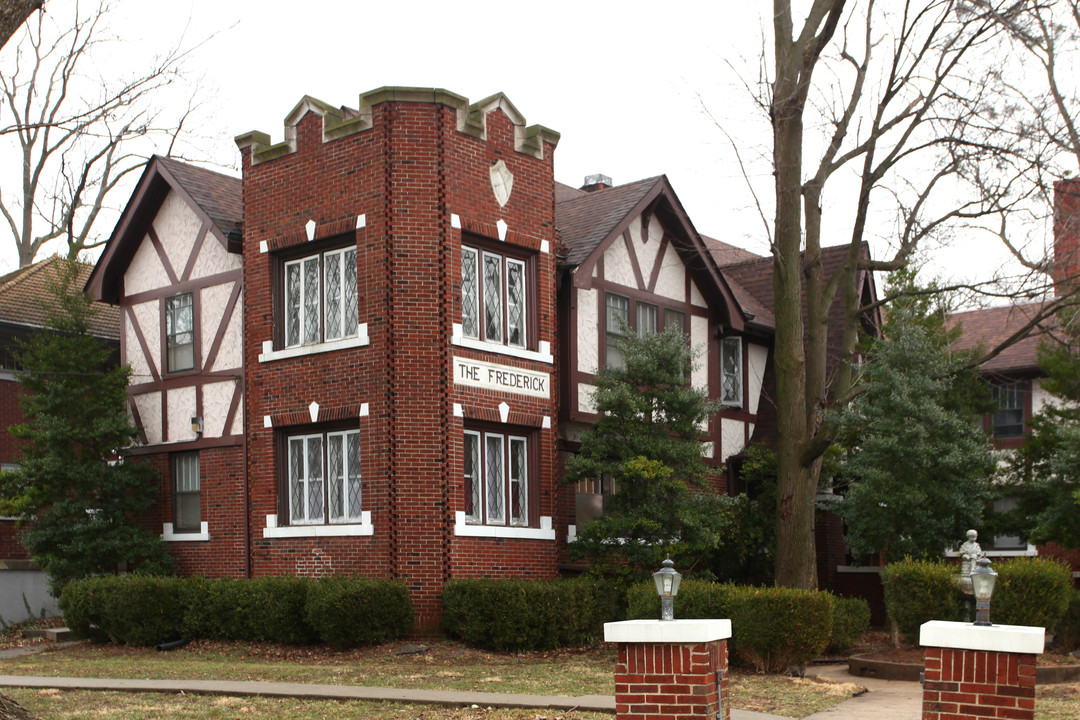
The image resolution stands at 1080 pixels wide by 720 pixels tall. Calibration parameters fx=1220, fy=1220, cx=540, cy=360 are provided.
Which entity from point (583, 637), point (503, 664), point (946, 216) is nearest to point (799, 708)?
point (503, 664)

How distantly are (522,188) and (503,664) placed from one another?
7.74 meters

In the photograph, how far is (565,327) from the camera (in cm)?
2059

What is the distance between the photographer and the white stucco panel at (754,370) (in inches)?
987

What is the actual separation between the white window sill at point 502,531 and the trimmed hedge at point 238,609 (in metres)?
1.36

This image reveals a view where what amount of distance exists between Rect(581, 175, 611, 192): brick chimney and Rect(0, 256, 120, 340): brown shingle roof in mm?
11485

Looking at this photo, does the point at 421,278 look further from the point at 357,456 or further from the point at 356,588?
the point at 356,588

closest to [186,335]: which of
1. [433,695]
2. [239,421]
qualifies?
[239,421]

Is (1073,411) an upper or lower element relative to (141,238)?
lower

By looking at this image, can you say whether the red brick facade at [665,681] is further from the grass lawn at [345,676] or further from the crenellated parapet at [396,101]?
the crenellated parapet at [396,101]

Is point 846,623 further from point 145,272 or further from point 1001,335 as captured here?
point 1001,335

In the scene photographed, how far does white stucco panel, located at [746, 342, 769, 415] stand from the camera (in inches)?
987

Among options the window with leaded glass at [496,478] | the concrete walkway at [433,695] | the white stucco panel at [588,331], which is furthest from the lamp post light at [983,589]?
the white stucco panel at [588,331]

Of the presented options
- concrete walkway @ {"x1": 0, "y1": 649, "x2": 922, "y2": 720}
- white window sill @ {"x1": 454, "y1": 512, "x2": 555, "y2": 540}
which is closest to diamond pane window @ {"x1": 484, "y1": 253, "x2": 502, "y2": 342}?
white window sill @ {"x1": 454, "y1": 512, "x2": 555, "y2": 540}

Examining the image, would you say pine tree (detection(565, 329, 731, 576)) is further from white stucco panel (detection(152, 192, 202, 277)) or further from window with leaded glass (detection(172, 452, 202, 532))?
white stucco panel (detection(152, 192, 202, 277))
